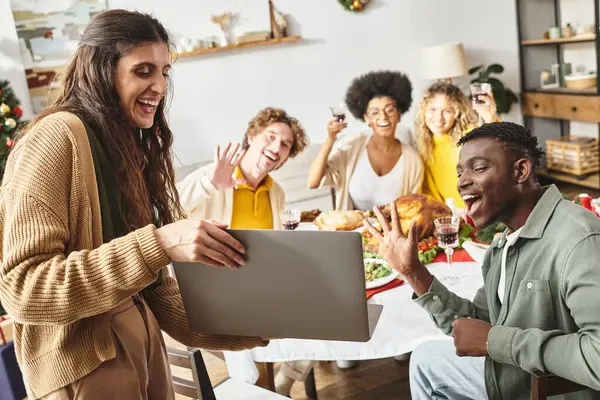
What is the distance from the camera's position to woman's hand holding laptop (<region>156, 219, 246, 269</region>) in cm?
113

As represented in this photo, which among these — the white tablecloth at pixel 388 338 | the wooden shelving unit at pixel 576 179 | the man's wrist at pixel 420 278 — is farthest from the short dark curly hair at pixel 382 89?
the wooden shelving unit at pixel 576 179

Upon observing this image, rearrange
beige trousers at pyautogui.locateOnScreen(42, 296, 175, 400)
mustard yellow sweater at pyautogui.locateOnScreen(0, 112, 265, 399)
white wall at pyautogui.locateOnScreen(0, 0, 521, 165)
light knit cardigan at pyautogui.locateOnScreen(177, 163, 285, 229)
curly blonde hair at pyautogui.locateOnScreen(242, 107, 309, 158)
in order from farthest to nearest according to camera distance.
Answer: white wall at pyautogui.locateOnScreen(0, 0, 521, 165)
curly blonde hair at pyautogui.locateOnScreen(242, 107, 309, 158)
light knit cardigan at pyautogui.locateOnScreen(177, 163, 285, 229)
beige trousers at pyautogui.locateOnScreen(42, 296, 175, 400)
mustard yellow sweater at pyautogui.locateOnScreen(0, 112, 265, 399)

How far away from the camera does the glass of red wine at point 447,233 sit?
2.16 meters

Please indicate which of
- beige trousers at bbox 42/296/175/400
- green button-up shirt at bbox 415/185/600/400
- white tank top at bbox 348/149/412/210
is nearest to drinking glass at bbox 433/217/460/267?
green button-up shirt at bbox 415/185/600/400

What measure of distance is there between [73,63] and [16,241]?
0.40 metres

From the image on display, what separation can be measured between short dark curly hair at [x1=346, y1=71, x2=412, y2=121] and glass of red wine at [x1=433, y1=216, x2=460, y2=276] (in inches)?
57.1

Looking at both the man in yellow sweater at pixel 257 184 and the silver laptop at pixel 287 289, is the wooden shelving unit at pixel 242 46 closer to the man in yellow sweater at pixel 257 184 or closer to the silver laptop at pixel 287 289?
the man in yellow sweater at pixel 257 184

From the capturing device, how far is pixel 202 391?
5.53 feet

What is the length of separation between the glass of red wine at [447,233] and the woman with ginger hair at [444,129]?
1.17m

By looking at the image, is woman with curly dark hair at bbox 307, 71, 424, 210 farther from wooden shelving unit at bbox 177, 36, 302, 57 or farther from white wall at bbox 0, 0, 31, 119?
white wall at bbox 0, 0, 31, 119

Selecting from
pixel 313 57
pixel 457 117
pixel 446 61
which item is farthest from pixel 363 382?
pixel 446 61

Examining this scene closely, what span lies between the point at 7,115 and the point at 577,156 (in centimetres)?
429

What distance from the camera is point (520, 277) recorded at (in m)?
1.49

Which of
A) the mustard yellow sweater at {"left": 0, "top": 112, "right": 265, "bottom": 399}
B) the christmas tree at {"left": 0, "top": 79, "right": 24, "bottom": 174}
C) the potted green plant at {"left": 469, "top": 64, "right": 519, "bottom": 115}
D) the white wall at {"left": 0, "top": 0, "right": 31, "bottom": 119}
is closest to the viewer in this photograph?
the mustard yellow sweater at {"left": 0, "top": 112, "right": 265, "bottom": 399}
